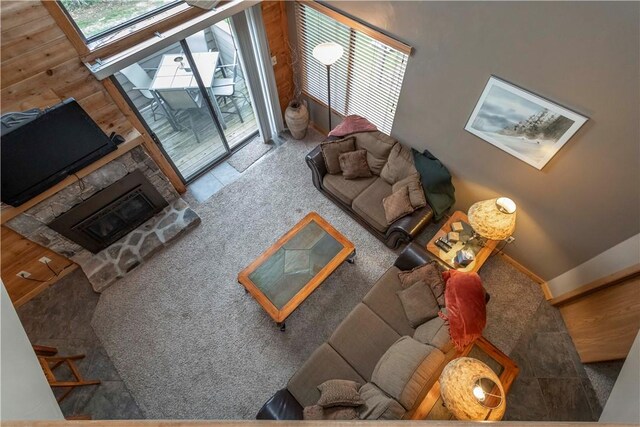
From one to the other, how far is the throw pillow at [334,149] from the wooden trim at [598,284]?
9.23ft

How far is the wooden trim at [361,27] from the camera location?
10.4 ft

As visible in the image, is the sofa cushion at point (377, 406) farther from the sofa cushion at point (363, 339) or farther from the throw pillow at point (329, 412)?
the sofa cushion at point (363, 339)

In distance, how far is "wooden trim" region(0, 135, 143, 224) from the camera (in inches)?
115

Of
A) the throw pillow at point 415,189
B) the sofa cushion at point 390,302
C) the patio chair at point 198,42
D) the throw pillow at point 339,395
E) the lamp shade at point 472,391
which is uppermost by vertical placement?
the patio chair at point 198,42

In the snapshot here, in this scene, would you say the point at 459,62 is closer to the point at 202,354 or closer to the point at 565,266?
the point at 565,266

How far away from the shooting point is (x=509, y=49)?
8.46 ft

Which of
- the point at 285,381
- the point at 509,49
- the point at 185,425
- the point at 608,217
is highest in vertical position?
the point at 185,425

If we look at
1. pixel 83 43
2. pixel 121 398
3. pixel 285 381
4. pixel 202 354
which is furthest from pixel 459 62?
pixel 121 398

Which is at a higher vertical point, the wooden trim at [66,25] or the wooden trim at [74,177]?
the wooden trim at [66,25]

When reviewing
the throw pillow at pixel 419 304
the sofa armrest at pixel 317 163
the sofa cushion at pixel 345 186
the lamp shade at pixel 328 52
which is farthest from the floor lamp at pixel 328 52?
the throw pillow at pixel 419 304

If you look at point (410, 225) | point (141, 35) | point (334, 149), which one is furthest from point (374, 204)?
point (141, 35)

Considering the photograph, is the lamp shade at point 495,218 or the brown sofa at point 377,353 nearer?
the brown sofa at point 377,353

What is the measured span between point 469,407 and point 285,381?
190 cm

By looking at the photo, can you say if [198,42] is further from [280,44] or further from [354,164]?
[354,164]
